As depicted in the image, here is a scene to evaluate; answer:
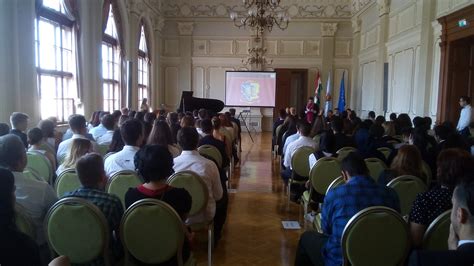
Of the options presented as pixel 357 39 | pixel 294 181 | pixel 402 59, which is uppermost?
pixel 357 39

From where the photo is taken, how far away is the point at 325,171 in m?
3.98

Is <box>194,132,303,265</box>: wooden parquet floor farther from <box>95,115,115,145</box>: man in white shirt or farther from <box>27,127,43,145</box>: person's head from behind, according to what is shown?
<box>27,127,43,145</box>: person's head from behind

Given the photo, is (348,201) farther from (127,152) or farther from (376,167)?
(127,152)

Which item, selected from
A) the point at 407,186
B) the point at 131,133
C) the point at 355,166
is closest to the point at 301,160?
the point at 407,186

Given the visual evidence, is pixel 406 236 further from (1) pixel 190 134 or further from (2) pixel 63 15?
(2) pixel 63 15

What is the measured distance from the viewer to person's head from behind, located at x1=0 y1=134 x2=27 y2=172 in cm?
254

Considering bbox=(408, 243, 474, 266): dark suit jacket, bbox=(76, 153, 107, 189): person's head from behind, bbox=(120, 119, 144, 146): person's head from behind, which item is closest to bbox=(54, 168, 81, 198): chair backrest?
bbox=(120, 119, 144, 146): person's head from behind

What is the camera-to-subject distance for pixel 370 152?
4.73 meters

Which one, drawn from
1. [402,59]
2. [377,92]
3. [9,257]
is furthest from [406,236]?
[377,92]

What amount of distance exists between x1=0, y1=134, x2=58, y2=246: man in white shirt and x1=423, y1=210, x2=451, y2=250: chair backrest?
7.53 ft

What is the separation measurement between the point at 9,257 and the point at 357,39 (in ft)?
48.1

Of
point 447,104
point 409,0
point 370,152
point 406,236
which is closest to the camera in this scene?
point 406,236

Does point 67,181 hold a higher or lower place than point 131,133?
lower

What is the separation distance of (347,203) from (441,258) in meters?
1.04
